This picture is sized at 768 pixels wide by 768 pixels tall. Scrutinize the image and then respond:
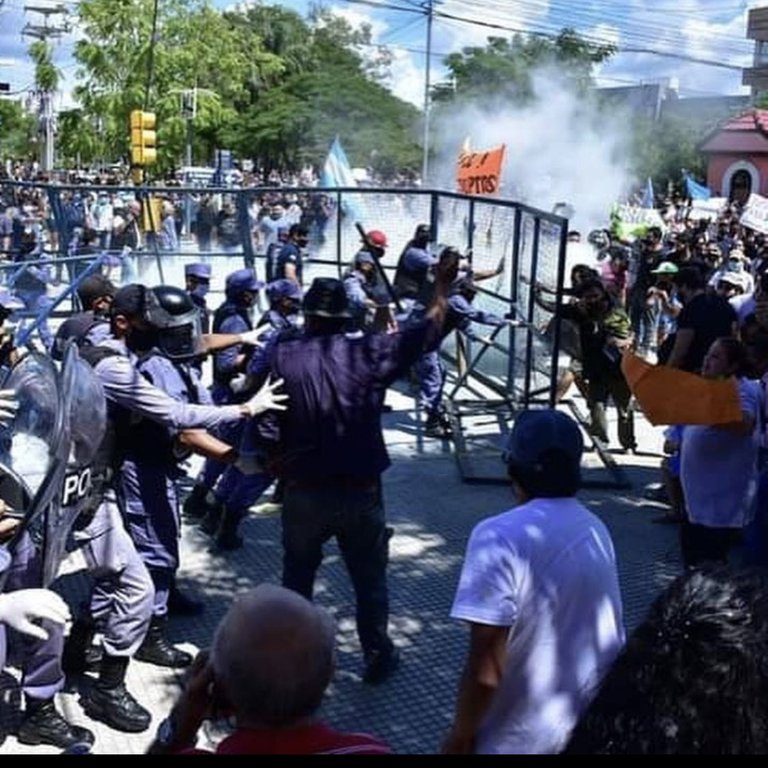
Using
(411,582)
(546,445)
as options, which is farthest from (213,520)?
(546,445)

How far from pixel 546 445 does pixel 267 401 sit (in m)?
1.51

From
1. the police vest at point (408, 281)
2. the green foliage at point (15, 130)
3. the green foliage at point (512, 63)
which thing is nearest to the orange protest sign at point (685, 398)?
the police vest at point (408, 281)

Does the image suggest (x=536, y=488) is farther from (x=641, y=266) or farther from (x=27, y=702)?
(x=641, y=266)

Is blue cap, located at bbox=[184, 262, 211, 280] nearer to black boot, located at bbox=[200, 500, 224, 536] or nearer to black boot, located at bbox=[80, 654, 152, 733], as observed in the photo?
black boot, located at bbox=[200, 500, 224, 536]

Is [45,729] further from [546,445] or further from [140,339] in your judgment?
[546,445]

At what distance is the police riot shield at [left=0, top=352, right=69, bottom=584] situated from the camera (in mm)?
3279

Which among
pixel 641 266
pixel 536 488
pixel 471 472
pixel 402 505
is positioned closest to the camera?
pixel 536 488

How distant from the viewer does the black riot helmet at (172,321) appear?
4.33 metres

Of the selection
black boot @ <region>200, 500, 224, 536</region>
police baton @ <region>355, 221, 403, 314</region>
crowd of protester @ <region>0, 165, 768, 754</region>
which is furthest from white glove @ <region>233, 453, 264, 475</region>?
police baton @ <region>355, 221, 403, 314</region>

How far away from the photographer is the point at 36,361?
3729 millimetres

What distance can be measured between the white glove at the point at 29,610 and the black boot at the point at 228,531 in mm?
2789

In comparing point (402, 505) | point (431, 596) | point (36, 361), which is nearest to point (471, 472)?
point (402, 505)

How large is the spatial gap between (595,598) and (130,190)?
392 inches

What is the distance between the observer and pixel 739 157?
51875 millimetres
